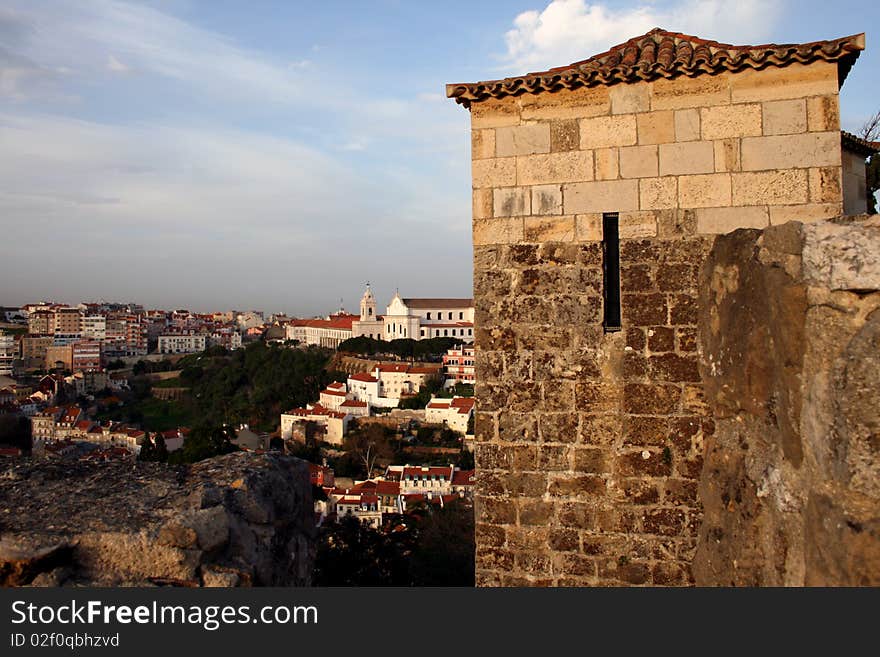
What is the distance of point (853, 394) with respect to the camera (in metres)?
2.37

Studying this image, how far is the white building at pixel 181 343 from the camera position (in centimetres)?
11150

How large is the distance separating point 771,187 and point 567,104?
129 centimetres

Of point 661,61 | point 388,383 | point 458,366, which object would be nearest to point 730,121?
point 661,61

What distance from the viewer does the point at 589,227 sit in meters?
4.39

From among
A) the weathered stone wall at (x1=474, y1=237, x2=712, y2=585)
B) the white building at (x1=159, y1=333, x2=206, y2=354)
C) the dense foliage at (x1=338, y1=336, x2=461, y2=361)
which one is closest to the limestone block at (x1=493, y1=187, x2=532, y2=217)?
the weathered stone wall at (x1=474, y1=237, x2=712, y2=585)

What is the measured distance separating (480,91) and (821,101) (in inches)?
77.3

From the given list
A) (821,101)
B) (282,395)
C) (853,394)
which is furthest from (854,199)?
(282,395)

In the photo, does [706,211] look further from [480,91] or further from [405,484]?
[405,484]

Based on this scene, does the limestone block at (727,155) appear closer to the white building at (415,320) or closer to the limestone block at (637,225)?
the limestone block at (637,225)

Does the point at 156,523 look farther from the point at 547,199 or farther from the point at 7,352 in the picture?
the point at 7,352

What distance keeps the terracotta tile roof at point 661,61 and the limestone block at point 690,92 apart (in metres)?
0.04

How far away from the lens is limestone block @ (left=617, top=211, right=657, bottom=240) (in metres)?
4.28

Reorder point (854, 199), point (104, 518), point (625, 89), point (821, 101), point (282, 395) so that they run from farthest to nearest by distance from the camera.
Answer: point (282, 395) < point (854, 199) < point (625, 89) < point (821, 101) < point (104, 518)

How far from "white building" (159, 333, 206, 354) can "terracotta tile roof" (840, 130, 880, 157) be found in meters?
113
